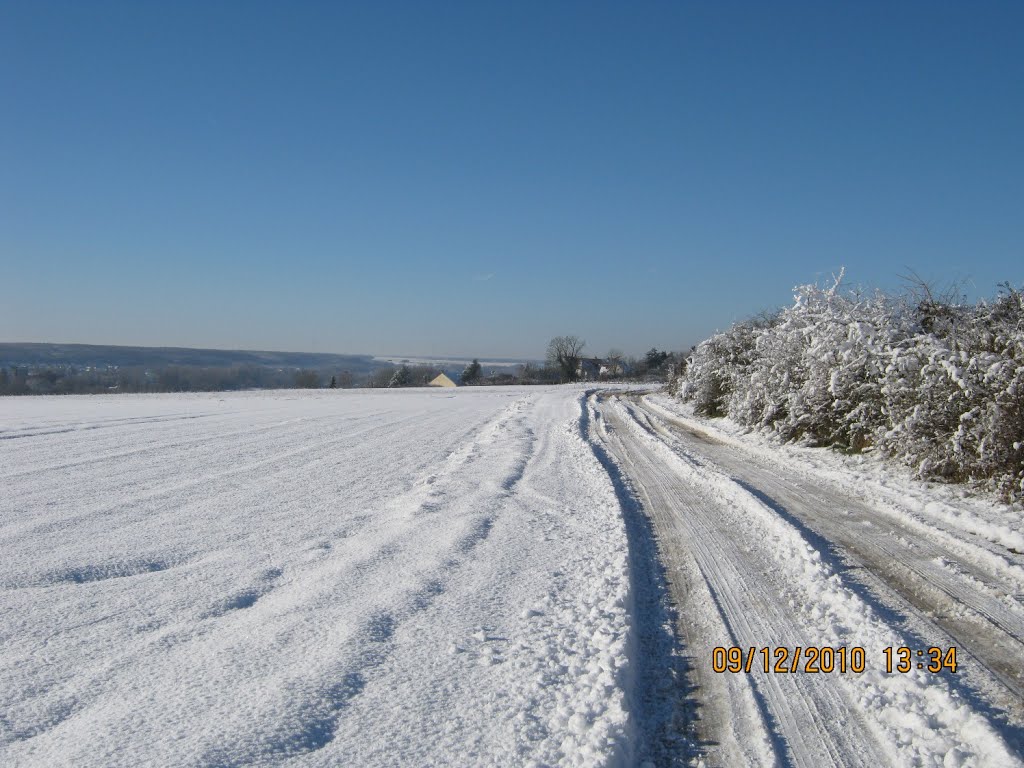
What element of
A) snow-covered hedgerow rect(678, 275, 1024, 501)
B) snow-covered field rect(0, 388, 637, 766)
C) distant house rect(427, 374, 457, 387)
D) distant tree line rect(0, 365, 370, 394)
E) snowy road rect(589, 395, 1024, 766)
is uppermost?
snow-covered hedgerow rect(678, 275, 1024, 501)

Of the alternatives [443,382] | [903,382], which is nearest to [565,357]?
[443,382]

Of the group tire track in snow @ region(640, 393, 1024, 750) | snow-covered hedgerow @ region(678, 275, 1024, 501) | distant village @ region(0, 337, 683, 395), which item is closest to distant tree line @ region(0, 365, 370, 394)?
distant village @ region(0, 337, 683, 395)

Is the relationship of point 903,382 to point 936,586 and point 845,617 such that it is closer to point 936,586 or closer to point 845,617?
point 936,586

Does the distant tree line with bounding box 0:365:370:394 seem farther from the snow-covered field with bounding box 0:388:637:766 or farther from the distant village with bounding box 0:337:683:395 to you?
the snow-covered field with bounding box 0:388:637:766

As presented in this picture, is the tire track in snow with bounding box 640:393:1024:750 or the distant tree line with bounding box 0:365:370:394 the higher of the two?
the tire track in snow with bounding box 640:393:1024:750

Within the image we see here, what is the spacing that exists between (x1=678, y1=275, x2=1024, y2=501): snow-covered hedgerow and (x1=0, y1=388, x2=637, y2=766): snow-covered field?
15.9 ft

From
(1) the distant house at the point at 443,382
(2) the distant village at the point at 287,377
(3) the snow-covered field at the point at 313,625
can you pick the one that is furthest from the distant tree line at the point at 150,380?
(3) the snow-covered field at the point at 313,625

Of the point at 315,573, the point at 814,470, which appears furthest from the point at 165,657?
the point at 814,470

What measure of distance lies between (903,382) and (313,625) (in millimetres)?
10251

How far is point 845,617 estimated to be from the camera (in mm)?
4406

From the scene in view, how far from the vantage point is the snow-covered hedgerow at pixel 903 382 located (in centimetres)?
845

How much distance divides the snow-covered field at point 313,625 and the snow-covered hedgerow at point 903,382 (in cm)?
485

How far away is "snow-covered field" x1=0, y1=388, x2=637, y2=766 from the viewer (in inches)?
117

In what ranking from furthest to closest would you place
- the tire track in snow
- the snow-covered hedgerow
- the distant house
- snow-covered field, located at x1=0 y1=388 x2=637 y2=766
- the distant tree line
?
the distant house, the distant tree line, the snow-covered hedgerow, the tire track in snow, snow-covered field, located at x1=0 y1=388 x2=637 y2=766
